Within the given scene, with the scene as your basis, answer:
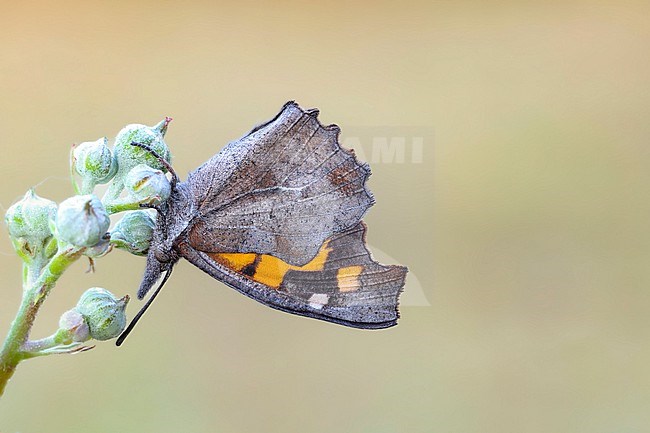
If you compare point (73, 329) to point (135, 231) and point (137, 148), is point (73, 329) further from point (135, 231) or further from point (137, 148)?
point (137, 148)

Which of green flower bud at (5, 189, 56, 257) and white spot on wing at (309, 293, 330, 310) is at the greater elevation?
white spot on wing at (309, 293, 330, 310)

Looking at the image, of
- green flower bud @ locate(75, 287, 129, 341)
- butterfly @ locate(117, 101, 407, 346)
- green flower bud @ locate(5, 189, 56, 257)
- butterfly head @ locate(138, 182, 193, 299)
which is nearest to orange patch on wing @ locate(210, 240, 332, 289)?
butterfly @ locate(117, 101, 407, 346)

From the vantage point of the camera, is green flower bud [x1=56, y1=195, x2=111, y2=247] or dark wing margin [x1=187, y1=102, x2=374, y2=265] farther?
dark wing margin [x1=187, y1=102, x2=374, y2=265]

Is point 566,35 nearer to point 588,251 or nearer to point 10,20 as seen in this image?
point 588,251

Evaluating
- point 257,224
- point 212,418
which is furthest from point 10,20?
point 257,224

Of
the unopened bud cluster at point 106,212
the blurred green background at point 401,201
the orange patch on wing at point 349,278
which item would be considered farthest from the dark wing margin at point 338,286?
the blurred green background at point 401,201

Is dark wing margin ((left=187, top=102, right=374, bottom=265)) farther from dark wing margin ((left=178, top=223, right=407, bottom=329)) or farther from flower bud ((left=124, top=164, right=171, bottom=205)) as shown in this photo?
flower bud ((left=124, top=164, right=171, bottom=205))
